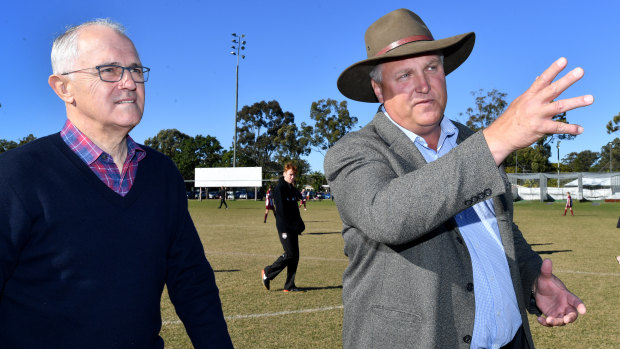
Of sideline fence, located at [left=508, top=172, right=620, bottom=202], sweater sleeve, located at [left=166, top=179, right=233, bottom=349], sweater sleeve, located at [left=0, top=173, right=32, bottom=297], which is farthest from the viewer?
sideline fence, located at [left=508, top=172, right=620, bottom=202]

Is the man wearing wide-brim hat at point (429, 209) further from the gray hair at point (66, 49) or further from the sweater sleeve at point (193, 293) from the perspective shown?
the gray hair at point (66, 49)

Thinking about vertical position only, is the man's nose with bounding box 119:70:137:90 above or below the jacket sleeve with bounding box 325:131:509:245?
above

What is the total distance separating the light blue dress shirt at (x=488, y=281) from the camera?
1.96 meters

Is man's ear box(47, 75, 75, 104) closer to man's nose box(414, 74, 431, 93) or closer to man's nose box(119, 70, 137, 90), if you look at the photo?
man's nose box(119, 70, 137, 90)

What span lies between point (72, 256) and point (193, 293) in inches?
24.4

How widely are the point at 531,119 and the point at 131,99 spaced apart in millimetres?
1603

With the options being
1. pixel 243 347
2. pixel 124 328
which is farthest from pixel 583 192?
pixel 124 328

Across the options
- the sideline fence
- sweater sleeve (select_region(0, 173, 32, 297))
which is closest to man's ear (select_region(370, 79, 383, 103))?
sweater sleeve (select_region(0, 173, 32, 297))

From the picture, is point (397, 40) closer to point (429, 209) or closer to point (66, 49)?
point (429, 209)

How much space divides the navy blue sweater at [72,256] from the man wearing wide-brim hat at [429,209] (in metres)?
0.82

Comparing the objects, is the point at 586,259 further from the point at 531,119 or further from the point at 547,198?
the point at 547,198

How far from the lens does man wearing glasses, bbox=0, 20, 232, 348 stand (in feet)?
6.00

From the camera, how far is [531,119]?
1.29 metres

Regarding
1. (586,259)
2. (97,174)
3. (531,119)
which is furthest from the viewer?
(586,259)
